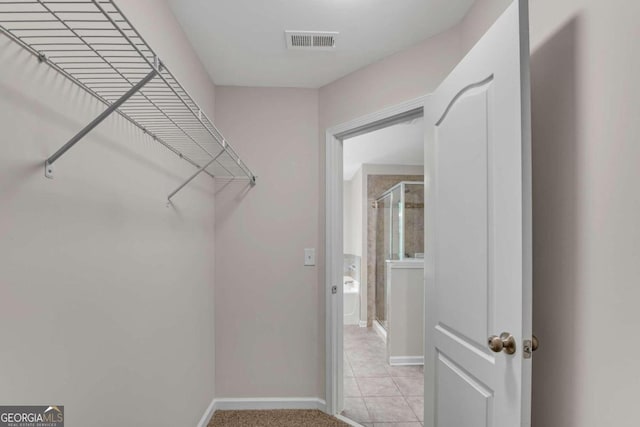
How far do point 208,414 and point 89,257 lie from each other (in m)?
1.73

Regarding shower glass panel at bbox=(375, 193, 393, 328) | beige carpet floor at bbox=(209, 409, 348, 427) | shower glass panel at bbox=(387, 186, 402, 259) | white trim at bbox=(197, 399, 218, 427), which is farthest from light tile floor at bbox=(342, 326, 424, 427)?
shower glass panel at bbox=(387, 186, 402, 259)

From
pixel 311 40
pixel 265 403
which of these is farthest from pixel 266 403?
pixel 311 40

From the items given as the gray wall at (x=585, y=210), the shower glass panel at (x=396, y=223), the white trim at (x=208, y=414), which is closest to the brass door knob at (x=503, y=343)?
the gray wall at (x=585, y=210)

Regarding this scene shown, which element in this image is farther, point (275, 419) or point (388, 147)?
point (388, 147)

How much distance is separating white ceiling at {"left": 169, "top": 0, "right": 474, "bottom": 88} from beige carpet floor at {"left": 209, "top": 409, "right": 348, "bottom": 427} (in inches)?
93.1

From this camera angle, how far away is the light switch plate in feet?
8.02

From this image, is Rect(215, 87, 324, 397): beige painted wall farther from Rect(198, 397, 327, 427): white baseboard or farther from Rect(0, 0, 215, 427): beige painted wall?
Rect(0, 0, 215, 427): beige painted wall

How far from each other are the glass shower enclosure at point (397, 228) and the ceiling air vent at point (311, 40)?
247 cm

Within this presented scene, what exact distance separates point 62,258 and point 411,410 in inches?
98.0

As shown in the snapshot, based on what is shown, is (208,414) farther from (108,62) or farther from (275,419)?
(108,62)

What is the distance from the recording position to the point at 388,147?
157 inches

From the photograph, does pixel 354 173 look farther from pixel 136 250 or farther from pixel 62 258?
pixel 62 258

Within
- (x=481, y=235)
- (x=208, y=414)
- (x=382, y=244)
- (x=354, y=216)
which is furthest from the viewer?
(x=354, y=216)

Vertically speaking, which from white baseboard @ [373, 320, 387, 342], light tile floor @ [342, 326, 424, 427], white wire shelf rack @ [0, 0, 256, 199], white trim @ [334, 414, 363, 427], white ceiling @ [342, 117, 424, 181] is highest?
white ceiling @ [342, 117, 424, 181]
